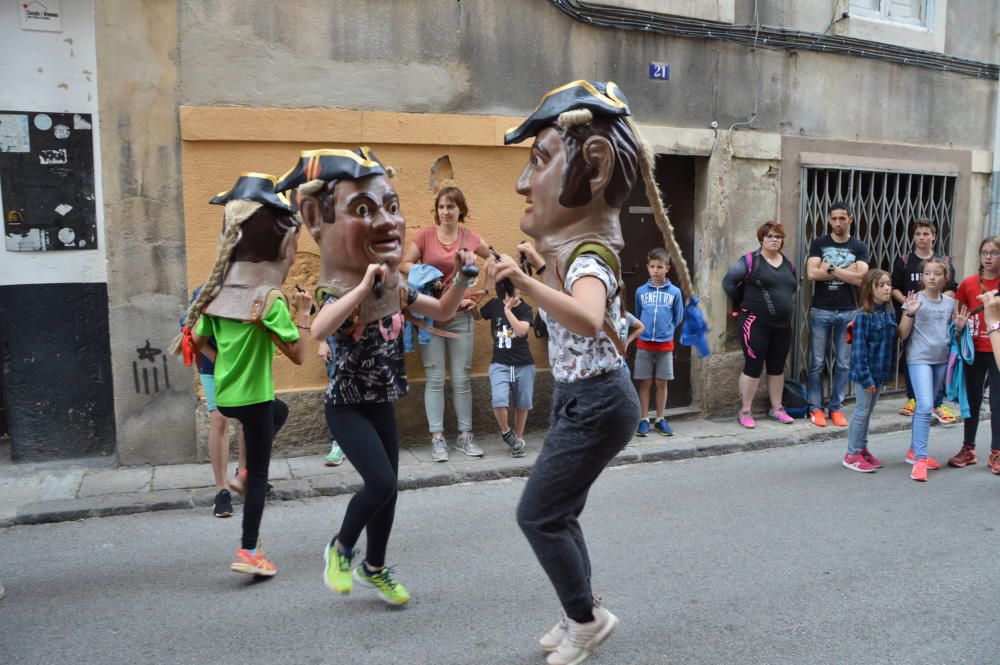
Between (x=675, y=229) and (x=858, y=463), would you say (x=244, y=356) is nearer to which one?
(x=858, y=463)

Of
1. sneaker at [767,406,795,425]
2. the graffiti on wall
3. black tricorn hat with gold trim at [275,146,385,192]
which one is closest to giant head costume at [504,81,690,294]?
black tricorn hat with gold trim at [275,146,385,192]

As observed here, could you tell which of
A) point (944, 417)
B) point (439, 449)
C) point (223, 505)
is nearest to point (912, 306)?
point (944, 417)

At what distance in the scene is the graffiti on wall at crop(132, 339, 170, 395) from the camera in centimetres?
616

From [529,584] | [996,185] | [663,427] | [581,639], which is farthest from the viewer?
[996,185]

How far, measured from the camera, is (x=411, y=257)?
Result: 6324 mm

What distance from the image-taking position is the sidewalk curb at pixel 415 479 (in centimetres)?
518

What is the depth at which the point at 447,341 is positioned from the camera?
6699 millimetres

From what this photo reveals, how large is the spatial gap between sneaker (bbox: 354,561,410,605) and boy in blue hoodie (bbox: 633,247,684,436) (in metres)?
3.98

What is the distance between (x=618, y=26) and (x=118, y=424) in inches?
217

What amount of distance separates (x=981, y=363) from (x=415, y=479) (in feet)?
15.1

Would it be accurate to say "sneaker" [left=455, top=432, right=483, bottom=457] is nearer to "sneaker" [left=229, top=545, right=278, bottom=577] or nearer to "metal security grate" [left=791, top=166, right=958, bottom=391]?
"sneaker" [left=229, top=545, right=278, bottom=577]

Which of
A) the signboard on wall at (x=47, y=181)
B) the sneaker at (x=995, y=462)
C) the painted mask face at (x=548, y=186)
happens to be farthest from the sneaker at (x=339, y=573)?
the sneaker at (x=995, y=462)

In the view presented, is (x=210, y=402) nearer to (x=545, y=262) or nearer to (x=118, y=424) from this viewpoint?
(x=118, y=424)

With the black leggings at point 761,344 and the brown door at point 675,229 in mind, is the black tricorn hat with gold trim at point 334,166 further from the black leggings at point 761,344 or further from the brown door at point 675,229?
the black leggings at point 761,344
